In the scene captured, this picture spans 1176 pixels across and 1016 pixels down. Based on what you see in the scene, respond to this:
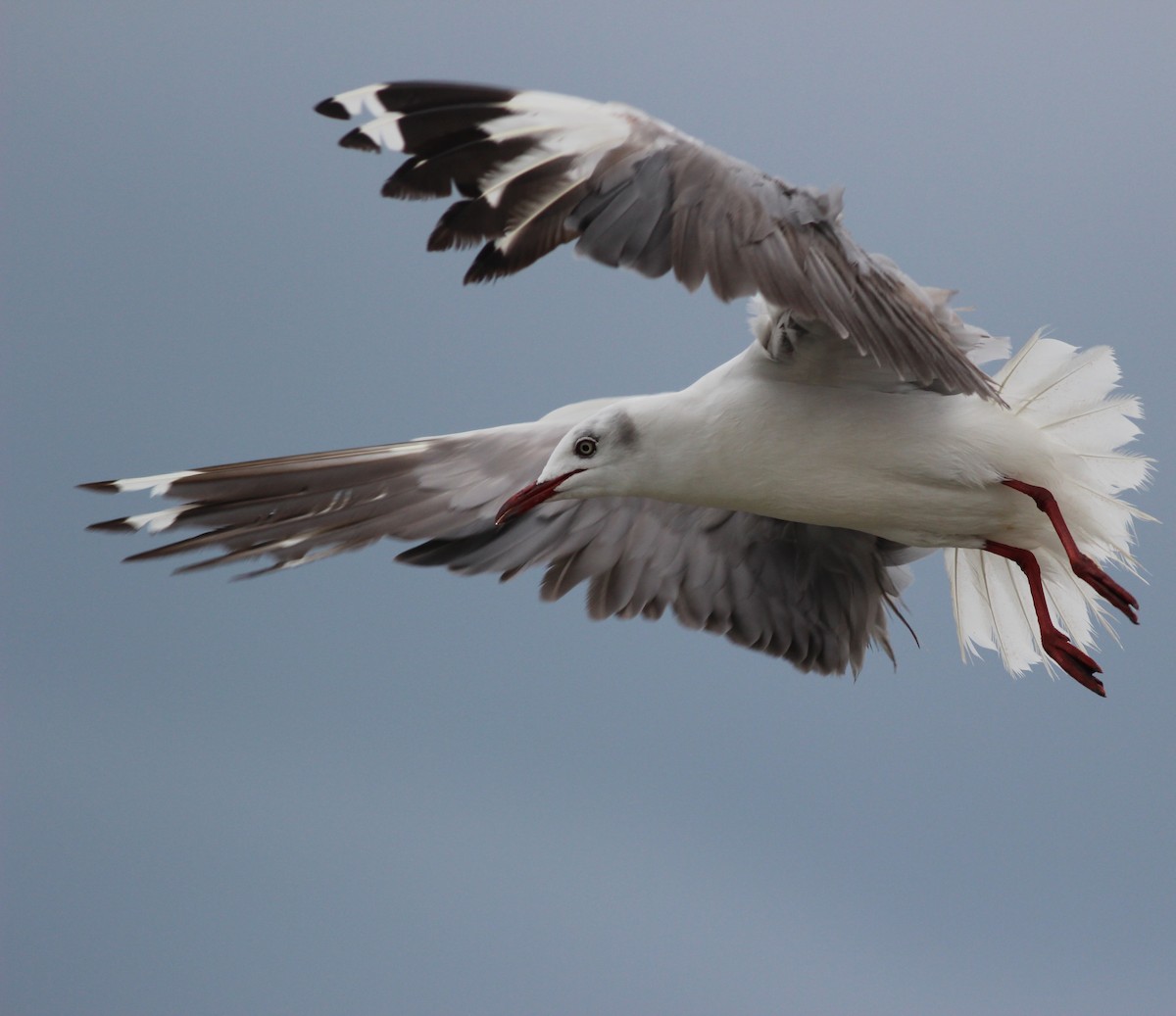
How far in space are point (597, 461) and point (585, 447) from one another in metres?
0.04

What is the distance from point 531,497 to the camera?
2965 millimetres

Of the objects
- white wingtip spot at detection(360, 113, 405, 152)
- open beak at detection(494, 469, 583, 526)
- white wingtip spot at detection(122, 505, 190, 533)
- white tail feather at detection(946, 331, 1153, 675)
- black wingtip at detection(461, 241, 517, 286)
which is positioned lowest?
white wingtip spot at detection(122, 505, 190, 533)

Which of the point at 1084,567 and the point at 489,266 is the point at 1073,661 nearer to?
the point at 1084,567

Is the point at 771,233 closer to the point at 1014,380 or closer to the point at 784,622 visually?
the point at 1014,380

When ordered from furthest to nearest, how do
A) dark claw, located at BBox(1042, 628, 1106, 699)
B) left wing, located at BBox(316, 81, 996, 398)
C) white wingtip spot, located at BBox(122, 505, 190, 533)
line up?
white wingtip spot, located at BBox(122, 505, 190, 533) → dark claw, located at BBox(1042, 628, 1106, 699) → left wing, located at BBox(316, 81, 996, 398)

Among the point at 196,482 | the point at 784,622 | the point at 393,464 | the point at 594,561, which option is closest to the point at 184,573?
the point at 196,482

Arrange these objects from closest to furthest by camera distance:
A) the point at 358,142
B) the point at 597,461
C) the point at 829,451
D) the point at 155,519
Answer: the point at 358,142, the point at 829,451, the point at 597,461, the point at 155,519

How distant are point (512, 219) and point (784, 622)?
4.96 feet

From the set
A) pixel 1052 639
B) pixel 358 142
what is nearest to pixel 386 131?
pixel 358 142

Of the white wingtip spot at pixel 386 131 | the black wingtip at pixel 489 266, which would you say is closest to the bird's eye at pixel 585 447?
the black wingtip at pixel 489 266

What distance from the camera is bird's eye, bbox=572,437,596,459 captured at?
2902 mm

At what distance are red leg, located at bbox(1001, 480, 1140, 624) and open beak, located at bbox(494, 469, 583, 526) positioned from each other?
807 millimetres

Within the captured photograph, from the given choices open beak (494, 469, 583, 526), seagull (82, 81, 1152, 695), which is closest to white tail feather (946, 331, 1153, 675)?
seagull (82, 81, 1152, 695)

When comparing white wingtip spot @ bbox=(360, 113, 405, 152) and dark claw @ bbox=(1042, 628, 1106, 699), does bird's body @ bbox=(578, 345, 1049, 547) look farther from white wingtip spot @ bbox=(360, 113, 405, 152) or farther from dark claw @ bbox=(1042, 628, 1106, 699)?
white wingtip spot @ bbox=(360, 113, 405, 152)
